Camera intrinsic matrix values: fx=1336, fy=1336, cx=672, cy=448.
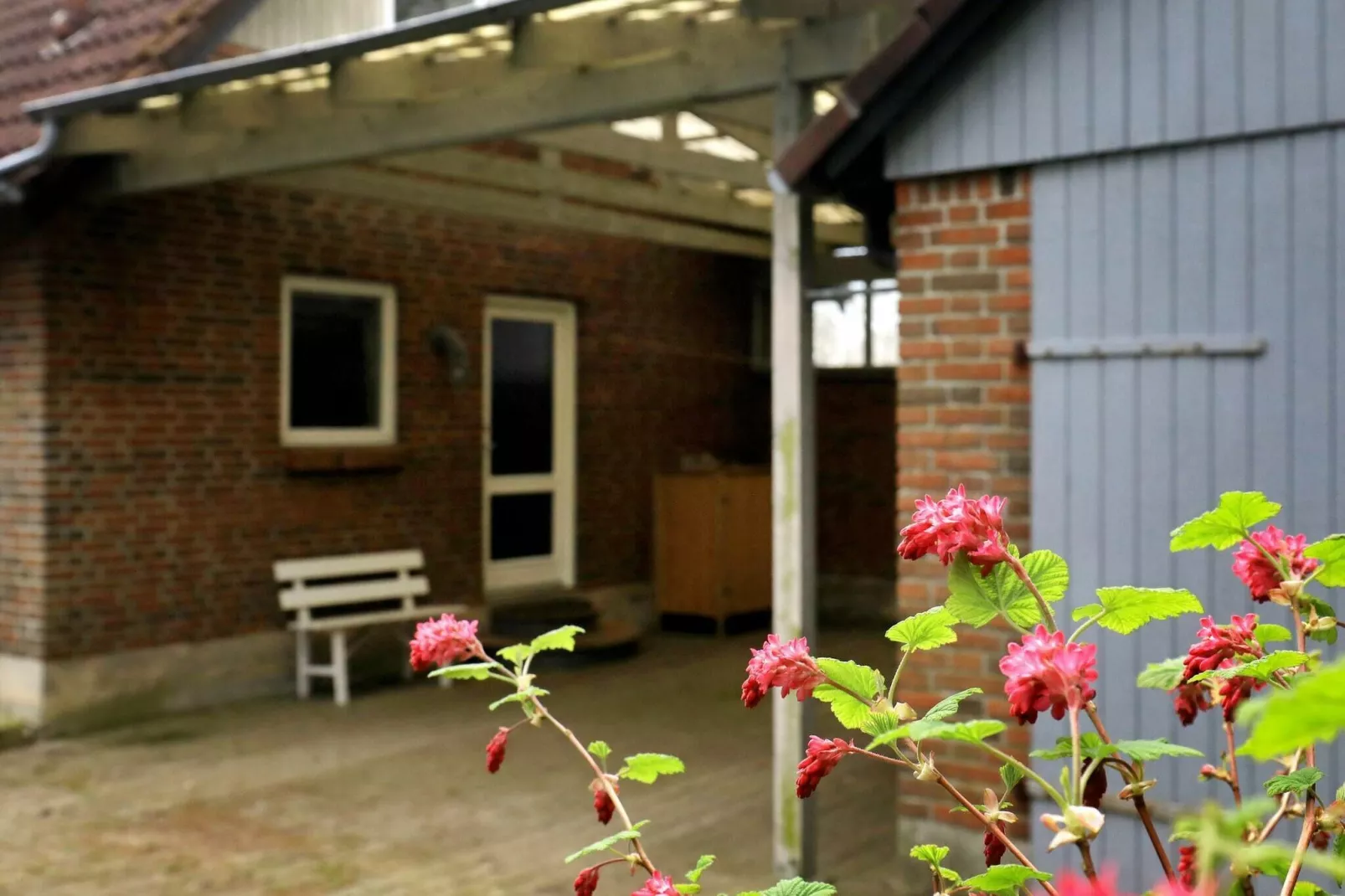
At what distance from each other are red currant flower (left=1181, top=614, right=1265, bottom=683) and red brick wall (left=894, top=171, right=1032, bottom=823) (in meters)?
3.03

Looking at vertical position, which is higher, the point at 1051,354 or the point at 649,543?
the point at 1051,354

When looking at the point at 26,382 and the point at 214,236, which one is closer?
the point at 26,382

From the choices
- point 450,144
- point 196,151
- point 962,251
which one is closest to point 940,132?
point 962,251

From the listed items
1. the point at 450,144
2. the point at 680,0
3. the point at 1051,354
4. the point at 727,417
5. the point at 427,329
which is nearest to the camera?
the point at 1051,354

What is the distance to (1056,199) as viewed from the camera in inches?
168

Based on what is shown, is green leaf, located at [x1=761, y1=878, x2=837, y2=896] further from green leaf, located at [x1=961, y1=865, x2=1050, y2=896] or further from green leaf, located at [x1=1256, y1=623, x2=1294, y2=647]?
green leaf, located at [x1=1256, y1=623, x2=1294, y2=647]

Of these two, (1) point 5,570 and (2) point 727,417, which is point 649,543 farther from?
(1) point 5,570

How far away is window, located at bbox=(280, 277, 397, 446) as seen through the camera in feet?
29.7

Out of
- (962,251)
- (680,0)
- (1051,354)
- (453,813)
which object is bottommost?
(453,813)

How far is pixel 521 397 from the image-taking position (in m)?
10.8

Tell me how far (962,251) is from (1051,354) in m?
0.49

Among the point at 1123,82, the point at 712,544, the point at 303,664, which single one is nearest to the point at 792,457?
the point at 1123,82

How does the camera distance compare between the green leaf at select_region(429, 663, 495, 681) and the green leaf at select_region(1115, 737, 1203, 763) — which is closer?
the green leaf at select_region(1115, 737, 1203, 763)

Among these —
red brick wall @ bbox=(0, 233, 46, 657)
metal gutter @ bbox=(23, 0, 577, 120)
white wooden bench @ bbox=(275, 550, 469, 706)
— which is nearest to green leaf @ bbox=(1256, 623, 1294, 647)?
metal gutter @ bbox=(23, 0, 577, 120)
